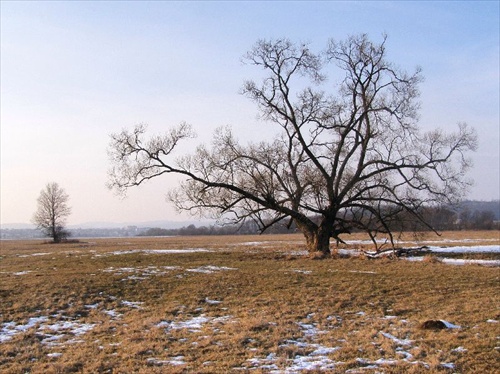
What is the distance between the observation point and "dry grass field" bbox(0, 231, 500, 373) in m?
7.18

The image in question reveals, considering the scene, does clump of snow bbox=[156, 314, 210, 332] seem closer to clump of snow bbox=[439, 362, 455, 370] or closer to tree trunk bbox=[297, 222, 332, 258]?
clump of snow bbox=[439, 362, 455, 370]

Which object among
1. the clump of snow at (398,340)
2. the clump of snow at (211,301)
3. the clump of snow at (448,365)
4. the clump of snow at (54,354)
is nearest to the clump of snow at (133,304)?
the clump of snow at (211,301)

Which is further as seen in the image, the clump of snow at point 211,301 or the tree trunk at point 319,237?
the tree trunk at point 319,237

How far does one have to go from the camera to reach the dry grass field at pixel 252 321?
7.18 m

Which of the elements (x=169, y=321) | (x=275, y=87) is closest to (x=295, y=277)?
(x=169, y=321)

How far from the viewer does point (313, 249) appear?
26266 millimetres

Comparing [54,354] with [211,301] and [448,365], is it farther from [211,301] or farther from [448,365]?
[448,365]

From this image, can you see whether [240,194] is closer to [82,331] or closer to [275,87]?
[275,87]

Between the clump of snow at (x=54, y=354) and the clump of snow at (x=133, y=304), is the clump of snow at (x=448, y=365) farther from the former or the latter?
the clump of snow at (x=133, y=304)

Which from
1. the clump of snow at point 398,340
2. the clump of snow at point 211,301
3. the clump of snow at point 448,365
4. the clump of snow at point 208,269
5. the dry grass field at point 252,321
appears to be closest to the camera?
the clump of snow at point 448,365

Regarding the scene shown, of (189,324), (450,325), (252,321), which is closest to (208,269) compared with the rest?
(189,324)

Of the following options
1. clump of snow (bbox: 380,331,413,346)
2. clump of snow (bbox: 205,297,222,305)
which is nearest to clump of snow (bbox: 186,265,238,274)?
clump of snow (bbox: 205,297,222,305)

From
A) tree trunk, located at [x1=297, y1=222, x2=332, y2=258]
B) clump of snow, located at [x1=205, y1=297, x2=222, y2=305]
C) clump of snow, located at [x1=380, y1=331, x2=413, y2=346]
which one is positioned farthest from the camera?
tree trunk, located at [x1=297, y1=222, x2=332, y2=258]

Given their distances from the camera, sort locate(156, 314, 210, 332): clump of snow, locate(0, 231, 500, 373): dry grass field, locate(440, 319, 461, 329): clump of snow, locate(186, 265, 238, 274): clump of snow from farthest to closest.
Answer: locate(186, 265, 238, 274): clump of snow, locate(156, 314, 210, 332): clump of snow, locate(440, 319, 461, 329): clump of snow, locate(0, 231, 500, 373): dry grass field
